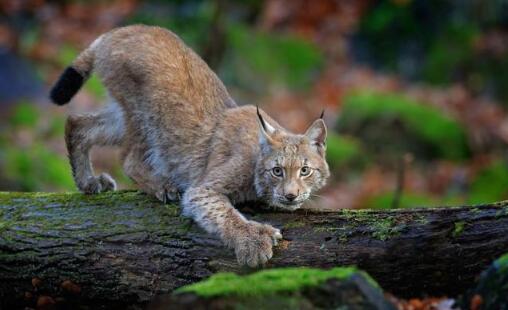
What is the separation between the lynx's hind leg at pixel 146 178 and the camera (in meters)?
6.26

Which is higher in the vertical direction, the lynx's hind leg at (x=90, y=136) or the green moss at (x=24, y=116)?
the green moss at (x=24, y=116)

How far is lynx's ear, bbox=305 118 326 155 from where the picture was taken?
601cm

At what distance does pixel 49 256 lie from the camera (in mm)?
5488

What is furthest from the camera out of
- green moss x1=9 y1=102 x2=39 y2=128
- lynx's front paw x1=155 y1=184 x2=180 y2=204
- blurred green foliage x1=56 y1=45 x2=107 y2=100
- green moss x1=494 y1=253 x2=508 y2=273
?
blurred green foliage x1=56 y1=45 x2=107 y2=100

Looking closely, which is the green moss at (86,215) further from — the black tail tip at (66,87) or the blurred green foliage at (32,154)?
the blurred green foliage at (32,154)

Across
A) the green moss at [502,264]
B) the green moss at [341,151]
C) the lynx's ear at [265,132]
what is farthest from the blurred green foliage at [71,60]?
the green moss at [502,264]

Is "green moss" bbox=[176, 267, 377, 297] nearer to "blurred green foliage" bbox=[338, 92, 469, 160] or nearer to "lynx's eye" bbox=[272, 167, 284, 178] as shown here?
"lynx's eye" bbox=[272, 167, 284, 178]

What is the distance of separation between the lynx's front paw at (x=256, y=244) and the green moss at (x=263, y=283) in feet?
3.48

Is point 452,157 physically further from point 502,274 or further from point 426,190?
point 502,274

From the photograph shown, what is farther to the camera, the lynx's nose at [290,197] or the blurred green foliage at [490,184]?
the blurred green foliage at [490,184]

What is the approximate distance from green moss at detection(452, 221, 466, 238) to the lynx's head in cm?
109

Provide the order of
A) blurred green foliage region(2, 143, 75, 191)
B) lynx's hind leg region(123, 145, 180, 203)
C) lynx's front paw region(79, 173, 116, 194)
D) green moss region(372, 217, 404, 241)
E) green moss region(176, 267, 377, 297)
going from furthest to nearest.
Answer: blurred green foliage region(2, 143, 75, 191)
lynx's front paw region(79, 173, 116, 194)
lynx's hind leg region(123, 145, 180, 203)
green moss region(372, 217, 404, 241)
green moss region(176, 267, 377, 297)

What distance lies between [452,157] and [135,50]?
689 cm

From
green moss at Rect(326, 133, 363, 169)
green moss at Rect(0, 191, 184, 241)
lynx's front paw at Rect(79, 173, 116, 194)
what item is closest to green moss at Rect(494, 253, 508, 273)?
green moss at Rect(0, 191, 184, 241)
